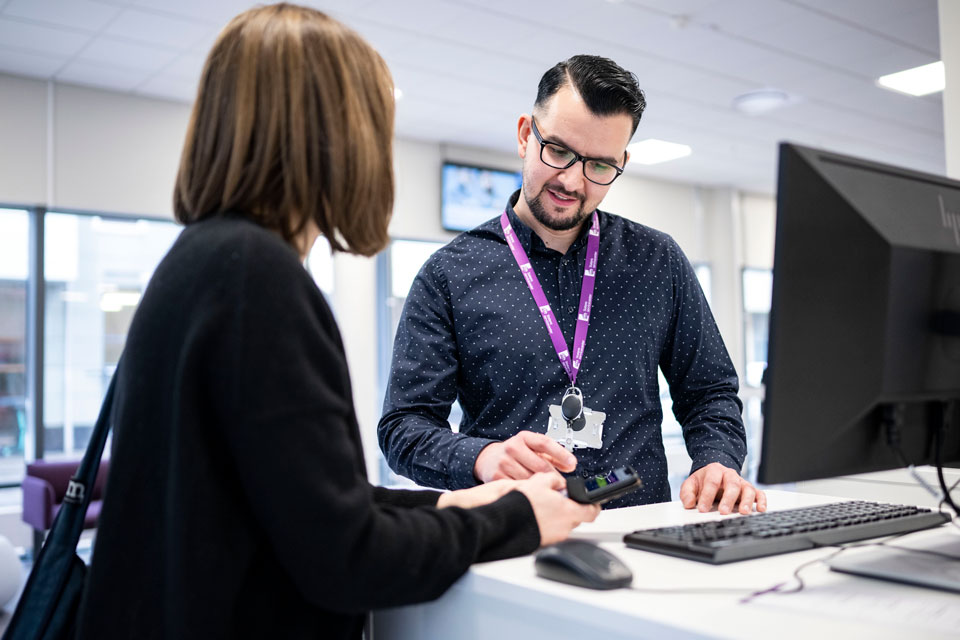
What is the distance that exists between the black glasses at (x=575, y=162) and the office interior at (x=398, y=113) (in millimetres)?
1791

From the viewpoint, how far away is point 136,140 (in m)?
5.61

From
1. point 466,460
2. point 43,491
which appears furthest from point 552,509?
point 43,491

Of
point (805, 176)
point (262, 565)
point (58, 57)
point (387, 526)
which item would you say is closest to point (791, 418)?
point (805, 176)

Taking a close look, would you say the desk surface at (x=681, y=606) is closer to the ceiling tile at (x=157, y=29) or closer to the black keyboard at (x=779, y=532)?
the black keyboard at (x=779, y=532)

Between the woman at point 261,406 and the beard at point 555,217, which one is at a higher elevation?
the beard at point 555,217

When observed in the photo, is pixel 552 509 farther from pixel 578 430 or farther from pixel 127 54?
pixel 127 54

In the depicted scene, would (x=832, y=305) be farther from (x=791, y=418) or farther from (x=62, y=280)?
(x=62, y=280)

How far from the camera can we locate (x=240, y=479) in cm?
88

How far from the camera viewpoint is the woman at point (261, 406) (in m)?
0.84

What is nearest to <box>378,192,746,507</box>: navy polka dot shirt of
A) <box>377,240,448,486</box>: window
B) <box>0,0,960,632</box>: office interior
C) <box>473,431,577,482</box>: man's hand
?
<box>473,431,577,482</box>: man's hand

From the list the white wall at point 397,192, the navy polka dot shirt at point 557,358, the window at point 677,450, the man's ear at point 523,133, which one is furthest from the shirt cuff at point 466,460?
the window at point 677,450

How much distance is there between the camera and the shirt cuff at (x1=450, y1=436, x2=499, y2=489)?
140cm

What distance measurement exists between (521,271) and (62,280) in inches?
190

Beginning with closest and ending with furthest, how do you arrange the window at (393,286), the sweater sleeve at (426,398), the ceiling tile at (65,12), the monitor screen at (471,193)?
the sweater sleeve at (426,398) < the ceiling tile at (65,12) < the window at (393,286) < the monitor screen at (471,193)
